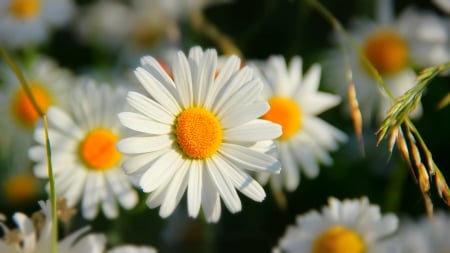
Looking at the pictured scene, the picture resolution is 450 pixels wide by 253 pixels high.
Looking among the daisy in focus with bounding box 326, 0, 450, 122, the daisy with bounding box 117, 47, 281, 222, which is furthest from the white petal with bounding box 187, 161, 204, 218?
the daisy in focus with bounding box 326, 0, 450, 122

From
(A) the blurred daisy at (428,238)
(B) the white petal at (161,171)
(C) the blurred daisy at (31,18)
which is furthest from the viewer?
(C) the blurred daisy at (31,18)

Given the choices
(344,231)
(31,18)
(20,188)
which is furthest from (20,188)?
(344,231)

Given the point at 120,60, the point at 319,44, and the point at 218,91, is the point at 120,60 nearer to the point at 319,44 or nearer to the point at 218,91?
the point at 319,44

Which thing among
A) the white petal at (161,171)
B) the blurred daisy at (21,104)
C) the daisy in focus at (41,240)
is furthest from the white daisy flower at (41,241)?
the blurred daisy at (21,104)

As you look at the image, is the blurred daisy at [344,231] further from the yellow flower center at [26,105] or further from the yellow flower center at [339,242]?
the yellow flower center at [26,105]

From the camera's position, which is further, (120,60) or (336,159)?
(120,60)

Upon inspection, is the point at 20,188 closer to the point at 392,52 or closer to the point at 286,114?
the point at 286,114

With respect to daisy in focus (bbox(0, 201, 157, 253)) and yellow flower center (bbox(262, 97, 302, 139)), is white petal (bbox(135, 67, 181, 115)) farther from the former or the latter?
yellow flower center (bbox(262, 97, 302, 139))

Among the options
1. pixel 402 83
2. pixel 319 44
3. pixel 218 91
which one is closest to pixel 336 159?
pixel 402 83
